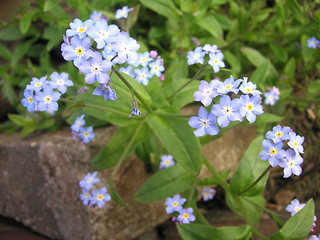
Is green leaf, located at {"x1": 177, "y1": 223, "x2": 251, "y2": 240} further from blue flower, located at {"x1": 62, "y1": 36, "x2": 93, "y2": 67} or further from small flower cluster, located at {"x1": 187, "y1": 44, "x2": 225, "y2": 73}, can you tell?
blue flower, located at {"x1": 62, "y1": 36, "x2": 93, "y2": 67}

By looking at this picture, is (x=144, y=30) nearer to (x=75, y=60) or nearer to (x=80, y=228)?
(x=80, y=228)

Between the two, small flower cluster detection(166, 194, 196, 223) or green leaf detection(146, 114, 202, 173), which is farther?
small flower cluster detection(166, 194, 196, 223)

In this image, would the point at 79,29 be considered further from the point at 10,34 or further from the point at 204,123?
the point at 10,34

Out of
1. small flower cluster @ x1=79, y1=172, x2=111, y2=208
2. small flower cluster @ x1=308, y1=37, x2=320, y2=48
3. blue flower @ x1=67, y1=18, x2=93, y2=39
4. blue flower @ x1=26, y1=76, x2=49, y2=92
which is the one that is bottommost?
small flower cluster @ x1=79, y1=172, x2=111, y2=208

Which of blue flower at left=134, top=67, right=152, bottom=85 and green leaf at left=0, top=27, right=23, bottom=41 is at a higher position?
blue flower at left=134, top=67, right=152, bottom=85

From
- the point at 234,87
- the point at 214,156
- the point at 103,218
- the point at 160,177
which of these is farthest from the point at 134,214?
the point at 234,87

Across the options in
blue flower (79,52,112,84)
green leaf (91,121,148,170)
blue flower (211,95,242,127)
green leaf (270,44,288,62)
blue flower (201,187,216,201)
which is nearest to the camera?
blue flower (79,52,112,84)

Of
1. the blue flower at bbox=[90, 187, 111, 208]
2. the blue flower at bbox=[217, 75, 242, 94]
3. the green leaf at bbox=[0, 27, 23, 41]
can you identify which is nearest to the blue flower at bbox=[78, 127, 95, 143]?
the blue flower at bbox=[90, 187, 111, 208]

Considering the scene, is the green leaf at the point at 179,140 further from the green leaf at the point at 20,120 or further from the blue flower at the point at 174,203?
the green leaf at the point at 20,120
